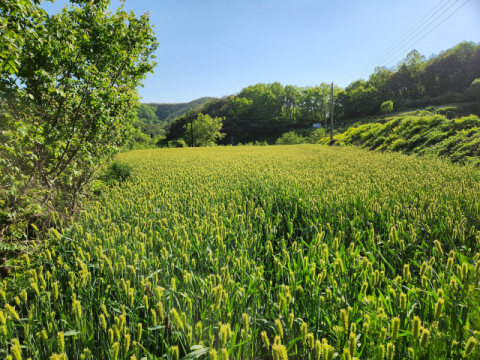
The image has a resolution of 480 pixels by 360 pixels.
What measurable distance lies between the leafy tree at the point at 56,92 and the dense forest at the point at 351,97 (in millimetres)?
63060

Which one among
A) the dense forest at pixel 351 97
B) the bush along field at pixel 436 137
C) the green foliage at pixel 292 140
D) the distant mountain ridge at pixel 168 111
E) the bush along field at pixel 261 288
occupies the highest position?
the distant mountain ridge at pixel 168 111

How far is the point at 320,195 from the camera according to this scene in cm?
429

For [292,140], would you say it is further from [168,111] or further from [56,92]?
[168,111]

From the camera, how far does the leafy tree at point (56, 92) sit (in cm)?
303

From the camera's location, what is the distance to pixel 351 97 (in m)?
78.8

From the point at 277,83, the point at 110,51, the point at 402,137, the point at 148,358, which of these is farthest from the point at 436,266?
the point at 277,83

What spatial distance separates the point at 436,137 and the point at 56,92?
1562 cm

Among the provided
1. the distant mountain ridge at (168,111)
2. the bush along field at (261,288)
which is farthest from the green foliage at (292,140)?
the distant mountain ridge at (168,111)

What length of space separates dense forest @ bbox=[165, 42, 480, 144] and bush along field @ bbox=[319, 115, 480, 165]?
44.7 m

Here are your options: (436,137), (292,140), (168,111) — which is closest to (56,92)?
(436,137)

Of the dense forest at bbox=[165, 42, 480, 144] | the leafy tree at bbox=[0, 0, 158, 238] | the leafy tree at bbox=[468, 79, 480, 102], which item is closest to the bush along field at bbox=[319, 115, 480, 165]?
the leafy tree at bbox=[0, 0, 158, 238]

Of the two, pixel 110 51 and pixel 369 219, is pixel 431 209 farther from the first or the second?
pixel 110 51

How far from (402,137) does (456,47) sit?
83679 mm

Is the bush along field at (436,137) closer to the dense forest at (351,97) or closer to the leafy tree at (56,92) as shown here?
the leafy tree at (56,92)
